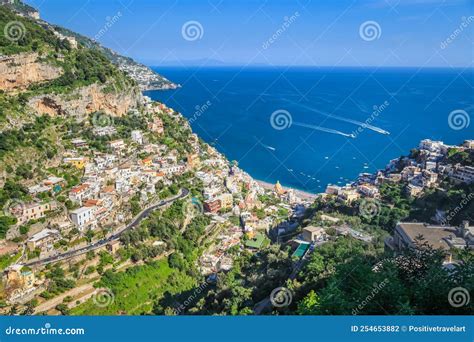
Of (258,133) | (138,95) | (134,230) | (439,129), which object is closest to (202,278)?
(134,230)

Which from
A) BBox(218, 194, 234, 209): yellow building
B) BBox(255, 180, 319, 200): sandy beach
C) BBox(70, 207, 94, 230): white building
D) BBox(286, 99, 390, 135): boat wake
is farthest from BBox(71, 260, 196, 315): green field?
BBox(286, 99, 390, 135): boat wake

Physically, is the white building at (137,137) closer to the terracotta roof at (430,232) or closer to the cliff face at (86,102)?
the cliff face at (86,102)

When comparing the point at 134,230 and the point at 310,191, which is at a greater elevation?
the point at 310,191

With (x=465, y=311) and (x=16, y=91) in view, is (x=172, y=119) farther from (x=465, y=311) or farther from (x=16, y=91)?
(x=465, y=311)

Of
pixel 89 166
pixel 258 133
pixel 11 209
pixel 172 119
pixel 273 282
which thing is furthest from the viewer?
pixel 258 133

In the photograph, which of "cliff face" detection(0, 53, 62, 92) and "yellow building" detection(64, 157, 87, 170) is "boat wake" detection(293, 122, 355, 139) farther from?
"yellow building" detection(64, 157, 87, 170)

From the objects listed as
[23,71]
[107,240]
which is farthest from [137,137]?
[107,240]

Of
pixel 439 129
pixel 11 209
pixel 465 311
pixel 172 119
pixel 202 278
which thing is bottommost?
pixel 11 209
